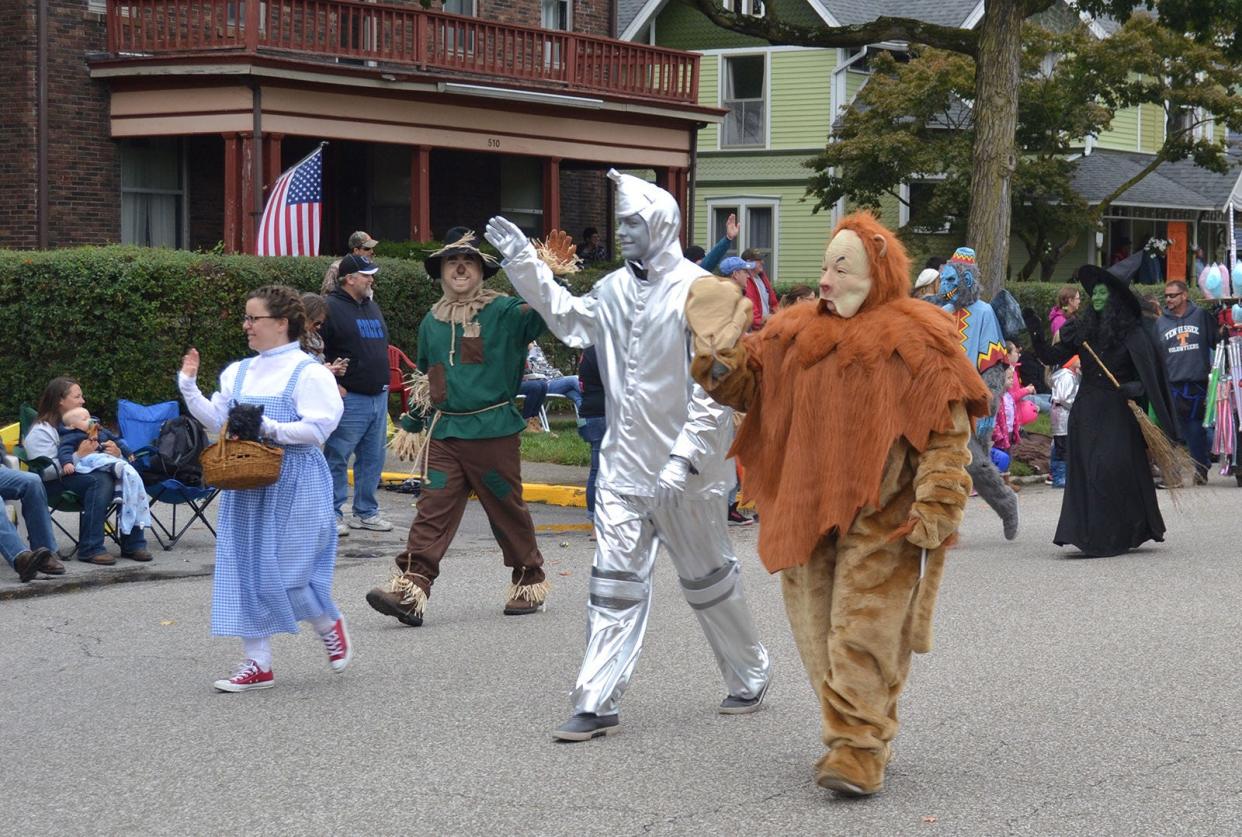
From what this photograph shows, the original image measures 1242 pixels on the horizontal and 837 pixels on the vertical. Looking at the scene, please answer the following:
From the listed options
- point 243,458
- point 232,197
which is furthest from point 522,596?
point 232,197

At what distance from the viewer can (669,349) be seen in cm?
657

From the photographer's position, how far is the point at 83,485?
1041 centimetres

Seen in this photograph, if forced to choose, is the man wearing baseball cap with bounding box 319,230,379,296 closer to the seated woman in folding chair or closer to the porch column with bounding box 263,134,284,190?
the seated woman in folding chair

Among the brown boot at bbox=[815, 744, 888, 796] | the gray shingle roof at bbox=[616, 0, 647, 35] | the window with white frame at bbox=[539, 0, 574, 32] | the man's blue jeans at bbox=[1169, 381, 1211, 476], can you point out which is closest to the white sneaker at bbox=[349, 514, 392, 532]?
the brown boot at bbox=[815, 744, 888, 796]

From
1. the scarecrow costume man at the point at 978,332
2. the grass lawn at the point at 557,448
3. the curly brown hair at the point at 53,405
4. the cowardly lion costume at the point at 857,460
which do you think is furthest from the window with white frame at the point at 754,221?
the cowardly lion costume at the point at 857,460

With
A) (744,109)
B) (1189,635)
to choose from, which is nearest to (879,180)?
(744,109)

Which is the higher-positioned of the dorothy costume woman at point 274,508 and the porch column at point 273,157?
the porch column at point 273,157

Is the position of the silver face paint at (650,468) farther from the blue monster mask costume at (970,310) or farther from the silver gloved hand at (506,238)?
the blue monster mask costume at (970,310)

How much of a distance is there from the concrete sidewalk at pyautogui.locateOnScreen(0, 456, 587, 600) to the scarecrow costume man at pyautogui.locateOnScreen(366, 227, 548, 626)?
2314 millimetres

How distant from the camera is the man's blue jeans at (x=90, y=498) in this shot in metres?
10.4

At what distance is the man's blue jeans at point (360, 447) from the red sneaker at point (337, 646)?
4004mm

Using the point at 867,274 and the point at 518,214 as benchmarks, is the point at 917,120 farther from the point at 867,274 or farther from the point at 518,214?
the point at 867,274

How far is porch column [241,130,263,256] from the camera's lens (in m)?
21.8

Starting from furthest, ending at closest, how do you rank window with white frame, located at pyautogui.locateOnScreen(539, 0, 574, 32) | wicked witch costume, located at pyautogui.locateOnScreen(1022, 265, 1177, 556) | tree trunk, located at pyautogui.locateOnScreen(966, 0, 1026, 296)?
window with white frame, located at pyautogui.locateOnScreen(539, 0, 574, 32), tree trunk, located at pyautogui.locateOnScreen(966, 0, 1026, 296), wicked witch costume, located at pyautogui.locateOnScreen(1022, 265, 1177, 556)
